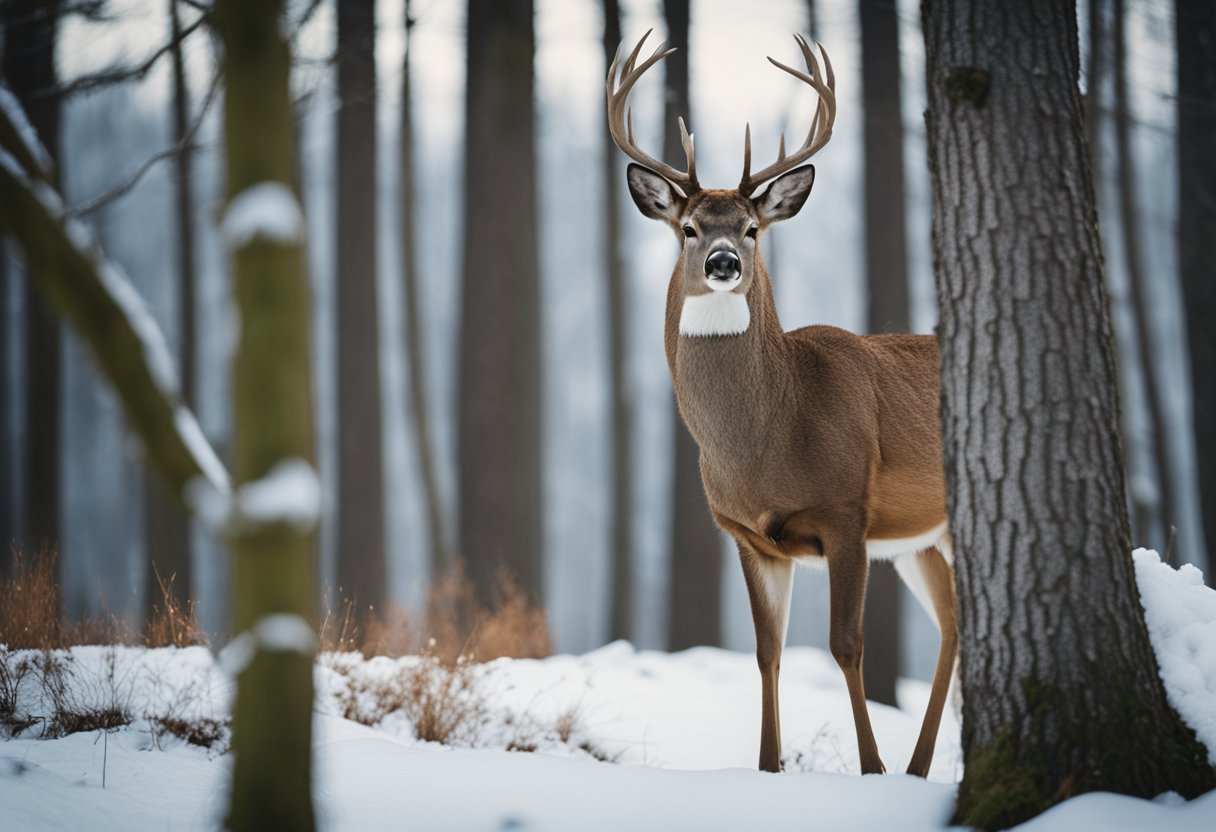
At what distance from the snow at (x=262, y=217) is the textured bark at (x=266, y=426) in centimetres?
2

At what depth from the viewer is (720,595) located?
10656 mm

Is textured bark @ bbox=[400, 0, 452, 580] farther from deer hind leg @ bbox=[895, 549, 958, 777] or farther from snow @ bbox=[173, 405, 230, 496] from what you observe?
snow @ bbox=[173, 405, 230, 496]

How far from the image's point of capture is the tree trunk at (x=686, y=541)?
10445 mm

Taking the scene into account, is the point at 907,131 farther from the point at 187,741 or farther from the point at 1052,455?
the point at 187,741

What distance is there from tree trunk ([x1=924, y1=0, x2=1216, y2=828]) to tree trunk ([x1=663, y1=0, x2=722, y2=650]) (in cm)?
677

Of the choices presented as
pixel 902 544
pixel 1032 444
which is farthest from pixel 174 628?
pixel 1032 444

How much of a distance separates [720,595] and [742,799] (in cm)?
716

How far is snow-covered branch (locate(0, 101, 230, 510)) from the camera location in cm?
239

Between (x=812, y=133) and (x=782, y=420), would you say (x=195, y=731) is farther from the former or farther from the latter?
(x=812, y=133)

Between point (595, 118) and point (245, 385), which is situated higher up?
point (595, 118)

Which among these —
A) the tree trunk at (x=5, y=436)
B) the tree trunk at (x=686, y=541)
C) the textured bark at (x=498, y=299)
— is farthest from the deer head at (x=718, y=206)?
the tree trunk at (x=5, y=436)

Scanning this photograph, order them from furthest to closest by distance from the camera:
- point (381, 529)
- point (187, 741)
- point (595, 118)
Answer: point (595, 118)
point (381, 529)
point (187, 741)

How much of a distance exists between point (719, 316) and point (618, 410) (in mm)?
8306

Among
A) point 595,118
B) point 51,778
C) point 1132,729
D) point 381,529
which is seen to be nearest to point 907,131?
point 595,118
